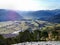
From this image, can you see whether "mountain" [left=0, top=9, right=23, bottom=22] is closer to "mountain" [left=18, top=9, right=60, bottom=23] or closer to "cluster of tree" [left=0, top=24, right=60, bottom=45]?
"mountain" [left=18, top=9, right=60, bottom=23]

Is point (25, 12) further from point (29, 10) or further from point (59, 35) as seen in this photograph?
point (59, 35)

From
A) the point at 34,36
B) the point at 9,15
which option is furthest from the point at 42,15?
the point at 9,15

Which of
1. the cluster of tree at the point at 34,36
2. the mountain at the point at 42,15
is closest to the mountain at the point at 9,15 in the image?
the mountain at the point at 42,15

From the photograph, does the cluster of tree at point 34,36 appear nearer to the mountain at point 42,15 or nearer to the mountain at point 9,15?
the mountain at point 42,15

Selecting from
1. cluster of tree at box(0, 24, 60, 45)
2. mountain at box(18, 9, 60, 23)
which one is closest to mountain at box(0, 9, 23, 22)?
mountain at box(18, 9, 60, 23)

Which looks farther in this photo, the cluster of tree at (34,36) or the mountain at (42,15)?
the mountain at (42,15)

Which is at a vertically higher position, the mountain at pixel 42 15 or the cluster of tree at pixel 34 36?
the mountain at pixel 42 15
